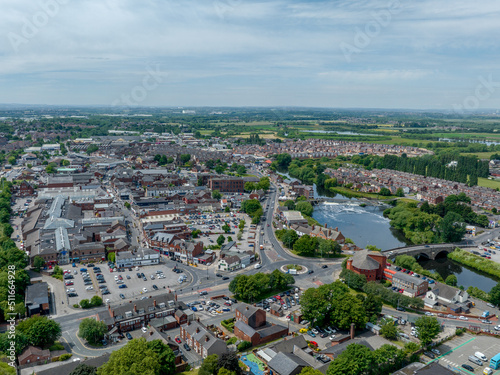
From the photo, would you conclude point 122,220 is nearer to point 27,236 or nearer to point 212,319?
point 27,236


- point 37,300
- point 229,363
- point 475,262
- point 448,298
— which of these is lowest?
point 475,262

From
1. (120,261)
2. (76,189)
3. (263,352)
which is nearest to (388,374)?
(263,352)

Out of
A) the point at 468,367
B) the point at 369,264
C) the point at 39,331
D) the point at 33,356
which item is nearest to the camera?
the point at 33,356

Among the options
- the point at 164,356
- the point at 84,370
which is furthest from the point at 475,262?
the point at 84,370

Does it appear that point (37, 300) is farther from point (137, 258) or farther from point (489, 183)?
point (489, 183)

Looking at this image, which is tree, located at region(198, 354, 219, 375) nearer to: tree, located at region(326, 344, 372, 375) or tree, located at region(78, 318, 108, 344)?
tree, located at region(326, 344, 372, 375)

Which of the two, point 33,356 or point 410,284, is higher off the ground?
point 33,356
